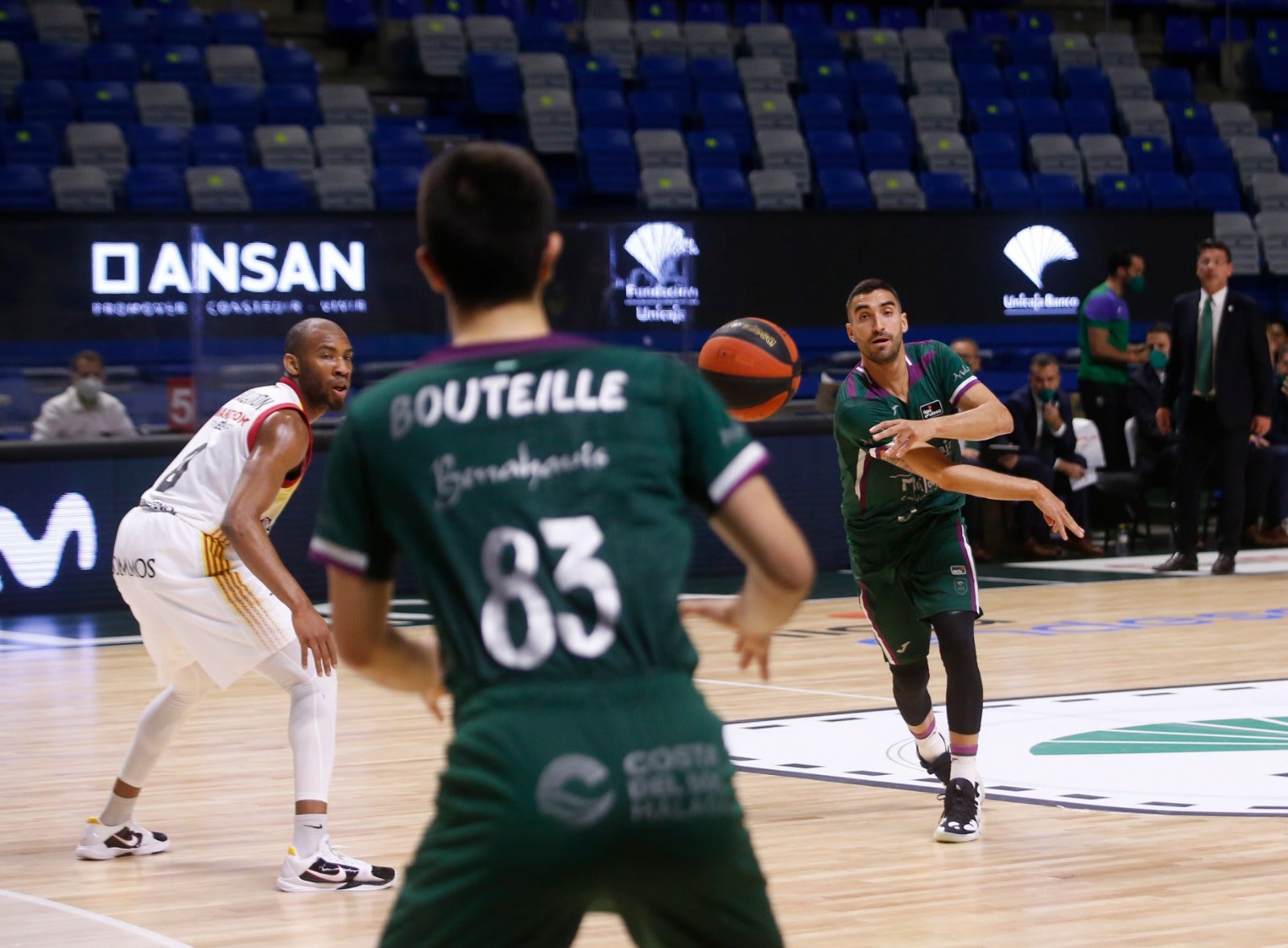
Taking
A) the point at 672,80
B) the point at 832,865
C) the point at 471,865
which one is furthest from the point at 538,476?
the point at 672,80

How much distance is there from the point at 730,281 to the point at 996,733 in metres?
8.48

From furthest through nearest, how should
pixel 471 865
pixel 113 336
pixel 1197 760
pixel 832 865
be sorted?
pixel 113 336
pixel 1197 760
pixel 832 865
pixel 471 865

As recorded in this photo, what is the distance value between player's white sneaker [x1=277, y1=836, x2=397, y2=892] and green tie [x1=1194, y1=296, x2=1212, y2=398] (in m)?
8.78

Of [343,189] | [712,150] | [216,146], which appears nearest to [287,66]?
[216,146]

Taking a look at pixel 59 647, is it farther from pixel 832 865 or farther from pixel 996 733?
pixel 832 865

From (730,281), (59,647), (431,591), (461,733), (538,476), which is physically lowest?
(59,647)

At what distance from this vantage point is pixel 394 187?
1551 cm

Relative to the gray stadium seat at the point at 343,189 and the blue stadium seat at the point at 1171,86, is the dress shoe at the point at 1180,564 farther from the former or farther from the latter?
the blue stadium seat at the point at 1171,86

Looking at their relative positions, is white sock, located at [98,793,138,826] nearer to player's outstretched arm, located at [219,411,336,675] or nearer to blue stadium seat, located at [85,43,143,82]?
player's outstretched arm, located at [219,411,336,675]

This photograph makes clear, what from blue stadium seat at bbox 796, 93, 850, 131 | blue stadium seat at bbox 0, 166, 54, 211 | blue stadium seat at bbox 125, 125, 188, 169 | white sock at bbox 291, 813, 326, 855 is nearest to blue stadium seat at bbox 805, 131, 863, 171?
blue stadium seat at bbox 796, 93, 850, 131

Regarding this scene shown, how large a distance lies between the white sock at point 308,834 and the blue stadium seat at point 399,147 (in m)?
11.7

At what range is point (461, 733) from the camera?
7.05 ft

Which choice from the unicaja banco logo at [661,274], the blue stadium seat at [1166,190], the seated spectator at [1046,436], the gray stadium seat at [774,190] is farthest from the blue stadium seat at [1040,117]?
the unicaja banco logo at [661,274]

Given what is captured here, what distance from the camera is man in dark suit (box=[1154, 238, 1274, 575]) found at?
12156mm
